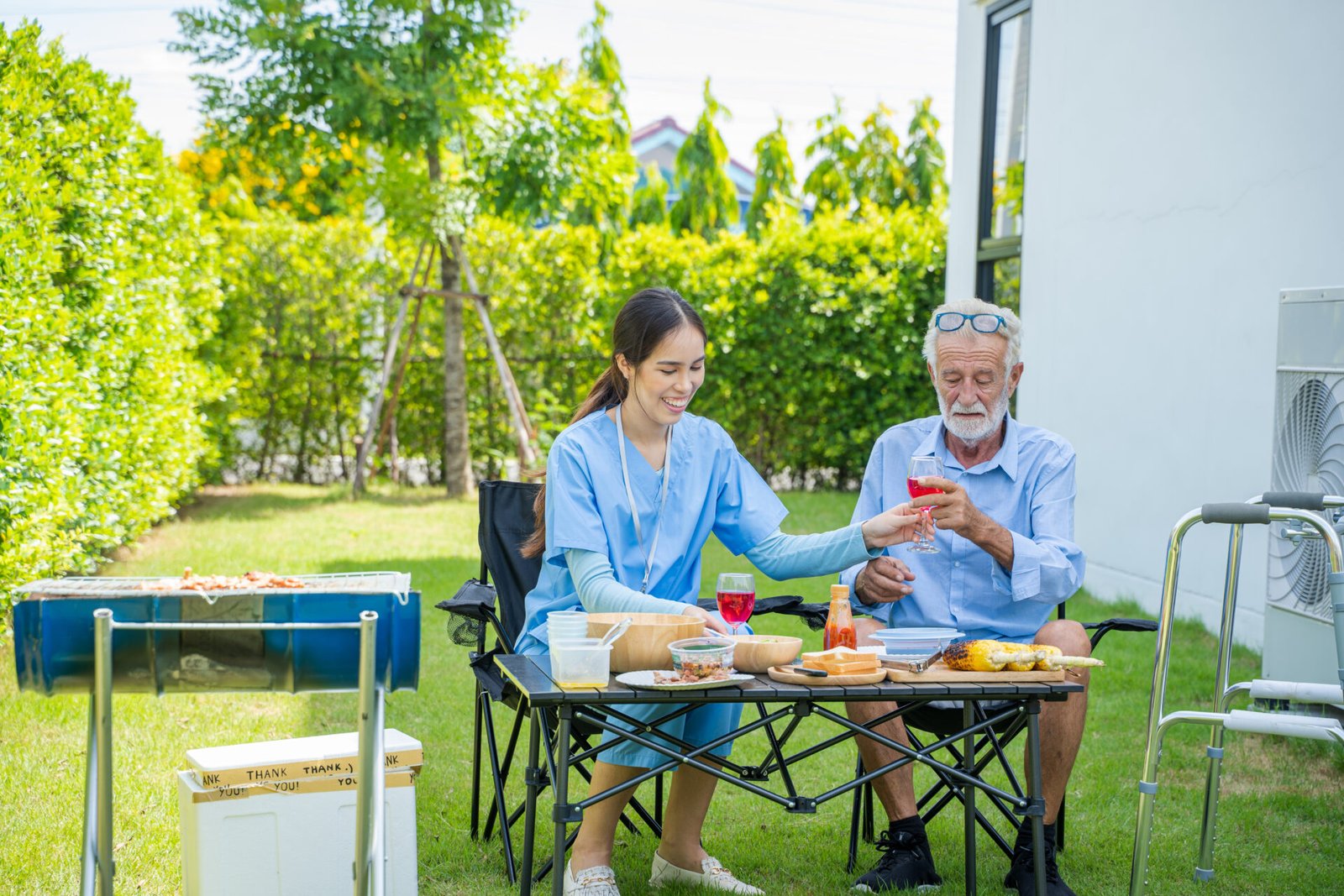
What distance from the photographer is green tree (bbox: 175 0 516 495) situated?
9664 millimetres

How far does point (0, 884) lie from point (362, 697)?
1581mm

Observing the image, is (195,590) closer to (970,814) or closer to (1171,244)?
(970,814)

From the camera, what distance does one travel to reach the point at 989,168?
8.89 meters

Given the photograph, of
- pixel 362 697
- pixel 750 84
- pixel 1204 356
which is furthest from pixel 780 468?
pixel 750 84

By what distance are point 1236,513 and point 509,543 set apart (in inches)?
72.7

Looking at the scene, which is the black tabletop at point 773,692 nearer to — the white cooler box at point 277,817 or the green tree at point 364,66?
the white cooler box at point 277,817

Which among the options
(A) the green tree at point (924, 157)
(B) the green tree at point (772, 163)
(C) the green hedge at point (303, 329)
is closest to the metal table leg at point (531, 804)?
(C) the green hedge at point (303, 329)

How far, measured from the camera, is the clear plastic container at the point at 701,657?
2396 mm

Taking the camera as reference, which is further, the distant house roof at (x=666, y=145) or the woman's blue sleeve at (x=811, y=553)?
the distant house roof at (x=666, y=145)

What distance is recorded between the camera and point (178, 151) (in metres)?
20.2

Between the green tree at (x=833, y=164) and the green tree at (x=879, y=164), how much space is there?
0.44 feet

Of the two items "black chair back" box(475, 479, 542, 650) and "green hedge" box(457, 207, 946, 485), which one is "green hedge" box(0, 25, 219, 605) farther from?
"green hedge" box(457, 207, 946, 485)

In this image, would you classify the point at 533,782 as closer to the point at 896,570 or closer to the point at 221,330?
the point at 896,570

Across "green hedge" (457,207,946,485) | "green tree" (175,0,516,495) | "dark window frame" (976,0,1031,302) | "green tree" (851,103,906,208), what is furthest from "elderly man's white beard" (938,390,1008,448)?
"green tree" (851,103,906,208)
